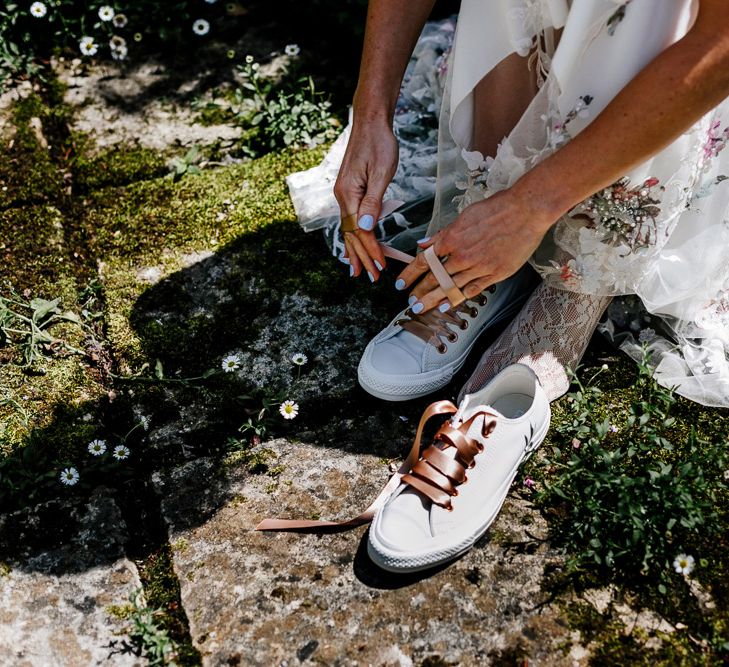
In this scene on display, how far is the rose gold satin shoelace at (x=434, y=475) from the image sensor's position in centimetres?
168

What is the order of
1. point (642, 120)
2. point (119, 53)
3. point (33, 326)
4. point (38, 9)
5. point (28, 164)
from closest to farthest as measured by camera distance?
point (642, 120), point (33, 326), point (28, 164), point (38, 9), point (119, 53)

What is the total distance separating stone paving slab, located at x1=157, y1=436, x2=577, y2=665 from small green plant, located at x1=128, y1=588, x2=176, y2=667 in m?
0.06

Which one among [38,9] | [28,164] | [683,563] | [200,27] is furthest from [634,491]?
[38,9]

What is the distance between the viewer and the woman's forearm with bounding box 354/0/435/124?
1953 mm

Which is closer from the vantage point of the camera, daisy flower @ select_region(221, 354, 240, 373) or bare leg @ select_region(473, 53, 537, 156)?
bare leg @ select_region(473, 53, 537, 156)

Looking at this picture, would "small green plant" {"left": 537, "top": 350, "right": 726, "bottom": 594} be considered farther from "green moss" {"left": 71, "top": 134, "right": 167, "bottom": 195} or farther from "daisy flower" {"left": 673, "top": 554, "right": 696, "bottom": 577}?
"green moss" {"left": 71, "top": 134, "right": 167, "bottom": 195}

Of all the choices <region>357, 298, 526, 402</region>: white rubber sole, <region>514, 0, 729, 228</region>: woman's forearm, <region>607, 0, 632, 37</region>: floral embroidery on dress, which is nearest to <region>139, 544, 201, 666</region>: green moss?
<region>357, 298, 526, 402</region>: white rubber sole

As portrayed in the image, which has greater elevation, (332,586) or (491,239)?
(491,239)

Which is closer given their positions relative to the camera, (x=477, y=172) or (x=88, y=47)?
(x=477, y=172)

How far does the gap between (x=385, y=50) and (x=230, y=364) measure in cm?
90

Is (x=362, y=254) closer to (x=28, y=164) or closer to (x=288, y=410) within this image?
(x=288, y=410)

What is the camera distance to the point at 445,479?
1.68 metres

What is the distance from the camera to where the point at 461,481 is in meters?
1.70

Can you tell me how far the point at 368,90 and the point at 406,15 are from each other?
208 millimetres
